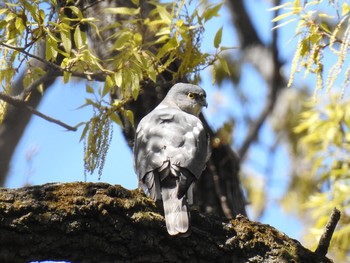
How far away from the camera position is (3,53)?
13.9 ft

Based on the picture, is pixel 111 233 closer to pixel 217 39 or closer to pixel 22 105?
pixel 22 105

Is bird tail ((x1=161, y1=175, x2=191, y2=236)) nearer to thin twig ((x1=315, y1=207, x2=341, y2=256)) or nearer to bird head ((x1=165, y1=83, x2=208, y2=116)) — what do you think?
thin twig ((x1=315, y1=207, x2=341, y2=256))

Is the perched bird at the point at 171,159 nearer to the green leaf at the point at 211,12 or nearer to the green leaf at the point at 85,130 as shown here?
the green leaf at the point at 85,130

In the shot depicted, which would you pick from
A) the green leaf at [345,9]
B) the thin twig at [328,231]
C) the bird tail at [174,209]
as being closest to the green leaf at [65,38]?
the bird tail at [174,209]

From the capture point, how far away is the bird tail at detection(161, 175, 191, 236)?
351cm

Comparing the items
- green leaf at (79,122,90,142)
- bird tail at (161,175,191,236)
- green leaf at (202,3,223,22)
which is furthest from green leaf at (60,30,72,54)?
green leaf at (202,3,223,22)

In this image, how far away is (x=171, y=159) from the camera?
4.21 meters

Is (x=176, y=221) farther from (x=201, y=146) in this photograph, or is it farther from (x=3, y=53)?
(x=3, y=53)

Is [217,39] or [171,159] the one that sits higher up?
[217,39]

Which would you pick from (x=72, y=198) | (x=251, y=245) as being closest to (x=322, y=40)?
(x=251, y=245)

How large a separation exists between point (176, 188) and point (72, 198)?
0.75 meters

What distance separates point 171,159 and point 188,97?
157 centimetres

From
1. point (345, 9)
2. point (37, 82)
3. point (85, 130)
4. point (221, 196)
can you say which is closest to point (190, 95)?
point (221, 196)

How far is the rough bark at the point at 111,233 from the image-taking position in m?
3.30
